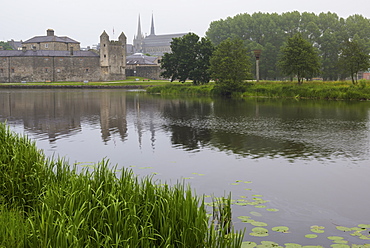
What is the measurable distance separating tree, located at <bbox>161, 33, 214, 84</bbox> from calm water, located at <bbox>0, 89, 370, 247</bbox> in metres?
32.8

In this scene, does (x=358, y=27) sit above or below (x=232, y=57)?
above

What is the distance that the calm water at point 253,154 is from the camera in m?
9.71

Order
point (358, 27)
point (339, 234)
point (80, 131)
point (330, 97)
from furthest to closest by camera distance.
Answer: point (358, 27), point (330, 97), point (80, 131), point (339, 234)

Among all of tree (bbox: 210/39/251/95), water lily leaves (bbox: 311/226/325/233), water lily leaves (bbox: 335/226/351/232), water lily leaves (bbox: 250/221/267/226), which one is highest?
tree (bbox: 210/39/251/95)

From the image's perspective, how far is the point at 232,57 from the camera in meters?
53.5

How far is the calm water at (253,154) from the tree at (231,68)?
2137 cm

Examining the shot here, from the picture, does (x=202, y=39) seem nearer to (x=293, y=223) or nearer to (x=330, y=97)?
(x=330, y=97)

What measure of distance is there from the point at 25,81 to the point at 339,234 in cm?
9647

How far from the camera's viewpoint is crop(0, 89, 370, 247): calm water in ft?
31.9

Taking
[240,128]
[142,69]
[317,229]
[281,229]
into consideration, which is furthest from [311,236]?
[142,69]

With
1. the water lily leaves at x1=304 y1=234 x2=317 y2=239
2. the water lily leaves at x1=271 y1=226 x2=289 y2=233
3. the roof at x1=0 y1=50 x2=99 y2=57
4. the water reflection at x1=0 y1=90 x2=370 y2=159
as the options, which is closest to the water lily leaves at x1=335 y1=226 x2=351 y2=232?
the water lily leaves at x1=304 y1=234 x2=317 y2=239

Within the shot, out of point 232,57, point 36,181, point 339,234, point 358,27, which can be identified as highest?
point 358,27

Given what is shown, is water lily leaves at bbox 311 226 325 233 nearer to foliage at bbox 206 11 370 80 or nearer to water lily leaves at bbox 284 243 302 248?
water lily leaves at bbox 284 243 302 248

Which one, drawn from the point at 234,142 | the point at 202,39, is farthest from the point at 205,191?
the point at 202,39
